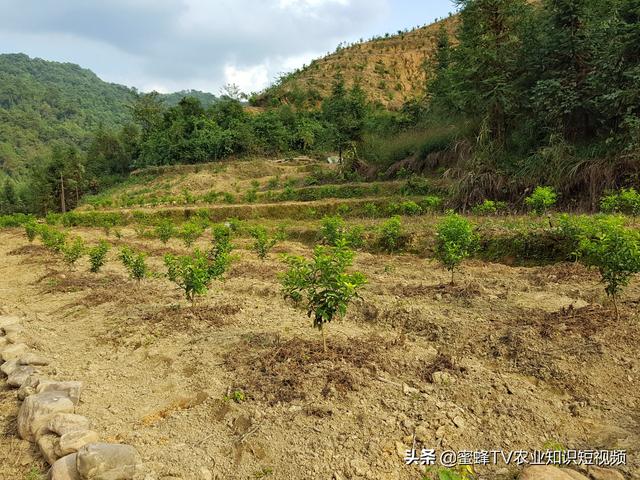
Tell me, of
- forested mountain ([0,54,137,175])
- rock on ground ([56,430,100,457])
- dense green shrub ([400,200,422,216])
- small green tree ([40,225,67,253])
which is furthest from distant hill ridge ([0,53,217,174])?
rock on ground ([56,430,100,457])

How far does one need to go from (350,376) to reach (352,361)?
337mm

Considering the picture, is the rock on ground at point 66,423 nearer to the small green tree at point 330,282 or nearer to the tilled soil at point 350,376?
the tilled soil at point 350,376

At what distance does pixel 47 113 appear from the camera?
98.9m

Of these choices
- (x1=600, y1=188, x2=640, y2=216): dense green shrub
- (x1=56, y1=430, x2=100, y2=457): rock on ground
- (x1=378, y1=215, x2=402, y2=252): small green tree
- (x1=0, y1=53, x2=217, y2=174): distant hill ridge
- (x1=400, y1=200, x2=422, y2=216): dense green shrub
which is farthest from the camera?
(x1=0, y1=53, x2=217, y2=174): distant hill ridge

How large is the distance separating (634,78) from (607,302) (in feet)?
31.9

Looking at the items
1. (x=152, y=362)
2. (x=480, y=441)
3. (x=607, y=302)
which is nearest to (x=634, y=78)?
(x=607, y=302)

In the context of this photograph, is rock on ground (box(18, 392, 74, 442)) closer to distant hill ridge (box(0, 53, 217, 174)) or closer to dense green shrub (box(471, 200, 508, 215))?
dense green shrub (box(471, 200, 508, 215))

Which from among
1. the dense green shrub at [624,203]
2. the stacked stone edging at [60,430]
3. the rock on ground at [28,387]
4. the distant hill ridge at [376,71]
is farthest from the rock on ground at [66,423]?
the distant hill ridge at [376,71]

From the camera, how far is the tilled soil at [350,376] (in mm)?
3613

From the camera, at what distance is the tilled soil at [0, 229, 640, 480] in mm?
3613

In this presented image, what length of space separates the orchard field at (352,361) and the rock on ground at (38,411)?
0.42ft

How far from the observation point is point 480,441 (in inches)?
144

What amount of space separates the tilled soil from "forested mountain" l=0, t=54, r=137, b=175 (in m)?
54.0

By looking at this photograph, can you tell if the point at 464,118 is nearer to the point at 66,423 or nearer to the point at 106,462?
the point at 66,423
